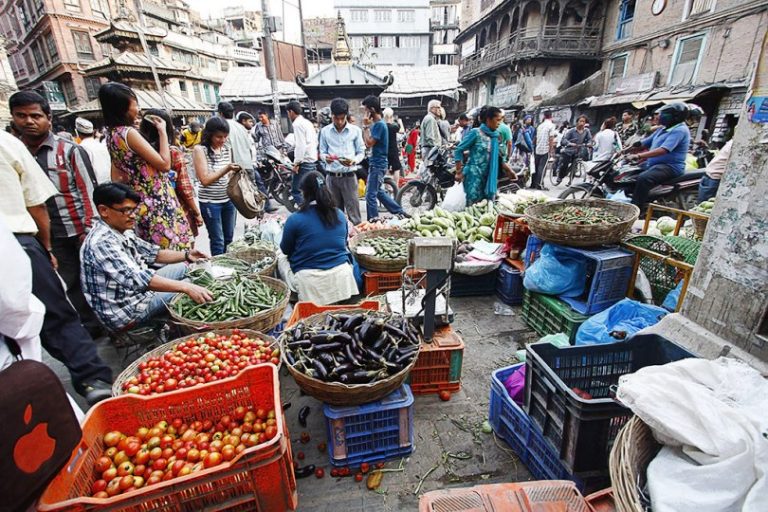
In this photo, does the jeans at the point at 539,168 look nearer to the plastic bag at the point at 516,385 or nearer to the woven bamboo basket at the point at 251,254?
the woven bamboo basket at the point at 251,254

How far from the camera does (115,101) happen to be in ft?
10.3

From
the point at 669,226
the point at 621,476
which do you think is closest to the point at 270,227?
the point at 621,476

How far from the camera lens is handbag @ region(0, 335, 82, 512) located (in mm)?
1138

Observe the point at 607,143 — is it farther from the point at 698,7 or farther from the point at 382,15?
the point at 382,15

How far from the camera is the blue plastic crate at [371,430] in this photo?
225 cm

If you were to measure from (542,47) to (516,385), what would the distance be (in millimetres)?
24521

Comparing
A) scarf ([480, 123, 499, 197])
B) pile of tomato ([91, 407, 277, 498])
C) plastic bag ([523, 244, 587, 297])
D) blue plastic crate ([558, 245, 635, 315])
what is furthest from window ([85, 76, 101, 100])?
blue plastic crate ([558, 245, 635, 315])

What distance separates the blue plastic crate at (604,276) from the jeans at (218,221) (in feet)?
14.6

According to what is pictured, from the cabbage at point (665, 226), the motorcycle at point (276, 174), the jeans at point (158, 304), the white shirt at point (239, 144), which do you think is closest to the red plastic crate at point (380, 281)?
the jeans at point (158, 304)

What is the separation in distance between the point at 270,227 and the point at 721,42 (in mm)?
19549

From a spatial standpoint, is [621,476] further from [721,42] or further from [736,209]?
[721,42]

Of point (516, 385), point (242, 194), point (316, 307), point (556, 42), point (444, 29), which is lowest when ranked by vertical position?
point (516, 385)

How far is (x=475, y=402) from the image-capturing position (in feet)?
9.59

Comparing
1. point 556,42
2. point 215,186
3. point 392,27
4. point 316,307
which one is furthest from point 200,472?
point 392,27
